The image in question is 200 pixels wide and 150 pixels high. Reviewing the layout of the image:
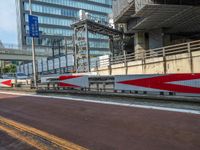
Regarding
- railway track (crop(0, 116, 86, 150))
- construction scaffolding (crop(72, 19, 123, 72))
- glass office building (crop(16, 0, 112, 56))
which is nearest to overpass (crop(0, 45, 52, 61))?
construction scaffolding (crop(72, 19, 123, 72))

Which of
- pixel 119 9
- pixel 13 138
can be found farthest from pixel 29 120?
pixel 119 9

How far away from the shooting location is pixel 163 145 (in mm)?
5012

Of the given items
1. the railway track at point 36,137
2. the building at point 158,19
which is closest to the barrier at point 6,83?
the building at point 158,19

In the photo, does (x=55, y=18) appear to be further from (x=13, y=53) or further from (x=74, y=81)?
(x=74, y=81)

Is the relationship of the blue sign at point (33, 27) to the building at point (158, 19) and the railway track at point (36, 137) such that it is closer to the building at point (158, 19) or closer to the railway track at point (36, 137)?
the building at point (158, 19)

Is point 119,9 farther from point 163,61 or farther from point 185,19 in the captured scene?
point 163,61

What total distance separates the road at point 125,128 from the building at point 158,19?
1767cm

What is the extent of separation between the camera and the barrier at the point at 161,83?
960 cm

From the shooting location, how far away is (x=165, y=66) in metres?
21.5

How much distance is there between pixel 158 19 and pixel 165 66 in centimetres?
971

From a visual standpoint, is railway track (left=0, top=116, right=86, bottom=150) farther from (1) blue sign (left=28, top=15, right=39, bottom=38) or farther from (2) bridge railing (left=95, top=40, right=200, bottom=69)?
(1) blue sign (left=28, top=15, right=39, bottom=38)

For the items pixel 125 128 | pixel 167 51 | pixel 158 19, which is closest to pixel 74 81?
pixel 125 128

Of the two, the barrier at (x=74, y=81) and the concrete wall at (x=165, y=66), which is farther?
the concrete wall at (x=165, y=66)

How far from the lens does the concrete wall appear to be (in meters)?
18.6
